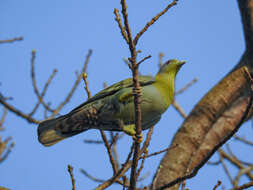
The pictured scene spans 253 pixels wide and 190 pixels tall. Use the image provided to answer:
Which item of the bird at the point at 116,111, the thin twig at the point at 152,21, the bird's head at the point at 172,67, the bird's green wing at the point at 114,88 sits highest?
the bird's head at the point at 172,67

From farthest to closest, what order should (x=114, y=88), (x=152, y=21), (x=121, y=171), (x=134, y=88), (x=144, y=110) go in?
(x=114, y=88)
(x=144, y=110)
(x=121, y=171)
(x=134, y=88)
(x=152, y=21)

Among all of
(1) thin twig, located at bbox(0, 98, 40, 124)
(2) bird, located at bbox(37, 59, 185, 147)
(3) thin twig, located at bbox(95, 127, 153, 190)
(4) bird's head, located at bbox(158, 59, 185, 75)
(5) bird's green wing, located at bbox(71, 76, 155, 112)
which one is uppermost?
(1) thin twig, located at bbox(0, 98, 40, 124)

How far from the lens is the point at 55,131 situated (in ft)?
12.5

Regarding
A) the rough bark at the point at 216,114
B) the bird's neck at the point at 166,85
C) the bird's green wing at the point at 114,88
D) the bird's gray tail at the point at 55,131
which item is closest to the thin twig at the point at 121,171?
the bird's neck at the point at 166,85

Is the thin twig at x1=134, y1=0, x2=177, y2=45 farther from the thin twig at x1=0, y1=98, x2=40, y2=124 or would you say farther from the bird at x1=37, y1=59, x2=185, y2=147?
the thin twig at x1=0, y1=98, x2=40, y2=124

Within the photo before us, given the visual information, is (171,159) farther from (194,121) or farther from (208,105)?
(208,105)

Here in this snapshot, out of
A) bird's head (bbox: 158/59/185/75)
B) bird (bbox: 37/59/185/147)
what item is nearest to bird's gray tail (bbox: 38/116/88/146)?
bird (bbox: 37/59/185/147)

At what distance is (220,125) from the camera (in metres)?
5.16

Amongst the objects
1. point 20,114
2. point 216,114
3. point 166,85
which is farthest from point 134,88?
point 216,114

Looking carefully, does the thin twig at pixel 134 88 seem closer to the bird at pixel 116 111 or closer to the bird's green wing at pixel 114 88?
the bird at pixel 116 111

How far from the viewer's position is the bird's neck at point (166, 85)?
3634mm

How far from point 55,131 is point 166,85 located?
142 cm

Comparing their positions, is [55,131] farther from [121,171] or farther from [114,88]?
[121,171]

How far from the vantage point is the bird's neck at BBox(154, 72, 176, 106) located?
3634 millimetres
